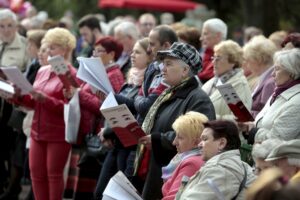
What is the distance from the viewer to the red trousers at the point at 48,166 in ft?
35.4

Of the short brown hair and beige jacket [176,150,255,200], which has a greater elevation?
→ the short brown hair

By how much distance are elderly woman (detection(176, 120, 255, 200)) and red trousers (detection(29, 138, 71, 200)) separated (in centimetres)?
344

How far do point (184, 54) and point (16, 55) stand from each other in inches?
196

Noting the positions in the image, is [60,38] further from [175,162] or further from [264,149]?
[264,149]

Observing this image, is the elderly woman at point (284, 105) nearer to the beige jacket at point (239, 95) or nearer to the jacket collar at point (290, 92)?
the jacket collar at point (290, 92)

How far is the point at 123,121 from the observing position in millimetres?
8719

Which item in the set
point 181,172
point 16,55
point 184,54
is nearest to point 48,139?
point 184,54

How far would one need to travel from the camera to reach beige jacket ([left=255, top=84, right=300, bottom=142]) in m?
8.05

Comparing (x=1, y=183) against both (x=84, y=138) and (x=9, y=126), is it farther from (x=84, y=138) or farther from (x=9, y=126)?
(x=84, y=138)

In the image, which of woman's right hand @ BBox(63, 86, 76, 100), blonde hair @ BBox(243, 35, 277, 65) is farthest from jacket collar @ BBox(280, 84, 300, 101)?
woman's right hand @ BBox(63, 86, 76, 100)

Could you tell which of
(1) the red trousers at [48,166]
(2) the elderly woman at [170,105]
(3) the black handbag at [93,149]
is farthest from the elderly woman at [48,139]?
(2) the elderly woman at [170,105]

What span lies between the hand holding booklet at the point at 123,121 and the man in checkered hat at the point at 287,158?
1.92m

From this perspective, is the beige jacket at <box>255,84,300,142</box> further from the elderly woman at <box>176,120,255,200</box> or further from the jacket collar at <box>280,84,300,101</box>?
the elderly woman at <box>176,120,255,200</box>

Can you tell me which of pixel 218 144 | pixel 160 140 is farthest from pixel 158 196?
pixel 218 144
